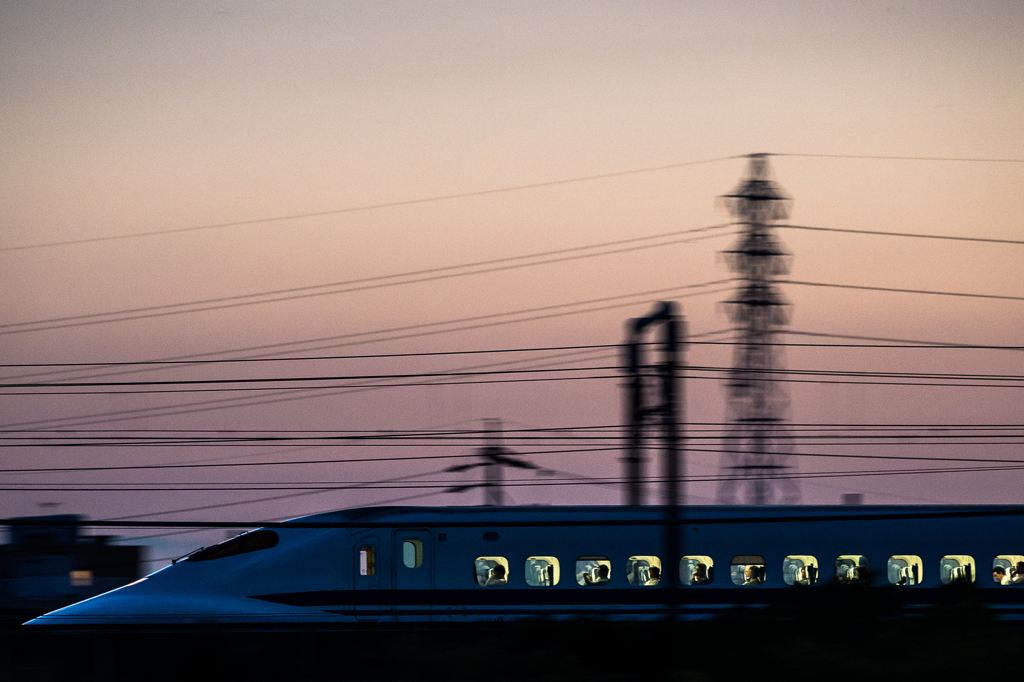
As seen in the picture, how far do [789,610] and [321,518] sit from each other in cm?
1124

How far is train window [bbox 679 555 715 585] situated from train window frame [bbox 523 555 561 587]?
7.00 feet

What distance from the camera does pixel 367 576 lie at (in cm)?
2020

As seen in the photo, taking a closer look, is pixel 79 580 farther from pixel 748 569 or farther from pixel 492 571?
pixel 748 569

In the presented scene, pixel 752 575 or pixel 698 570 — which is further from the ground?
pixel 698 570

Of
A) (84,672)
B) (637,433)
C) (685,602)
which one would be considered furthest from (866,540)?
(84,672)

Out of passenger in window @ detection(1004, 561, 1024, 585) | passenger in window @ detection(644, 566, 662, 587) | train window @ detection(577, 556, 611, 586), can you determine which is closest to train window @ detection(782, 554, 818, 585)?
passenger in window @ detection(644, 566, 662, 587)

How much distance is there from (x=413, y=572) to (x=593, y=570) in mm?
3040

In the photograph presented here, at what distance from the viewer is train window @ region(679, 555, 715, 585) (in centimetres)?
2045

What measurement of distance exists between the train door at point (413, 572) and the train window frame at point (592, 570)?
8.20 ft

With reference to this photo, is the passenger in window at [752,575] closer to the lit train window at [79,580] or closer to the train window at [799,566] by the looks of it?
the train window at [799,566]

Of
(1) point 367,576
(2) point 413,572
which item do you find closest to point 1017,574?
(2) point 413,572

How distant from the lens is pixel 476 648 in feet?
30.7

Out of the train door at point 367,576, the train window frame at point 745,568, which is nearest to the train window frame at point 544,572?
the train door at point 367,576

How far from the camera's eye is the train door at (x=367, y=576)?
2008 cm
